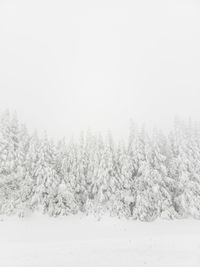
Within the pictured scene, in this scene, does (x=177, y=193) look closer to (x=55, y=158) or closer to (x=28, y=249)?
(x=55, y=158)

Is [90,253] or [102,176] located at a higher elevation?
[90,253]

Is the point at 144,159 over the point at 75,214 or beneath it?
over

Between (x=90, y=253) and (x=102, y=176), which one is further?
(x=102, y=176)

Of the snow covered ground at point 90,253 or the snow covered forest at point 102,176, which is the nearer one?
the snow covered ground at point 90,253

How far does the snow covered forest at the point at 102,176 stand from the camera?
113ft

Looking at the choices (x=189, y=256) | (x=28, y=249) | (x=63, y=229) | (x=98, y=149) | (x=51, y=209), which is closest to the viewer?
(x=189, y=256)

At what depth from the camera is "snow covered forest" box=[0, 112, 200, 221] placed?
34531 millimetres

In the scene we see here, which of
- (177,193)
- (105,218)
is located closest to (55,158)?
(105,218)

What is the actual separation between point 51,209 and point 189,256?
22.0 meters

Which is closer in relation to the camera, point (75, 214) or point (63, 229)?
point (63, 229)

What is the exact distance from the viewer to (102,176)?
1510 inches

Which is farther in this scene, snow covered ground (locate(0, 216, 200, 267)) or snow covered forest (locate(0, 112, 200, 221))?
snow covered forest (locate(0, 112, 200, 221))

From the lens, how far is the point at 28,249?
16734 millimetres

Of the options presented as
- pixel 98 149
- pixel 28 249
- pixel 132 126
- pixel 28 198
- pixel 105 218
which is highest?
pixel 132 126
